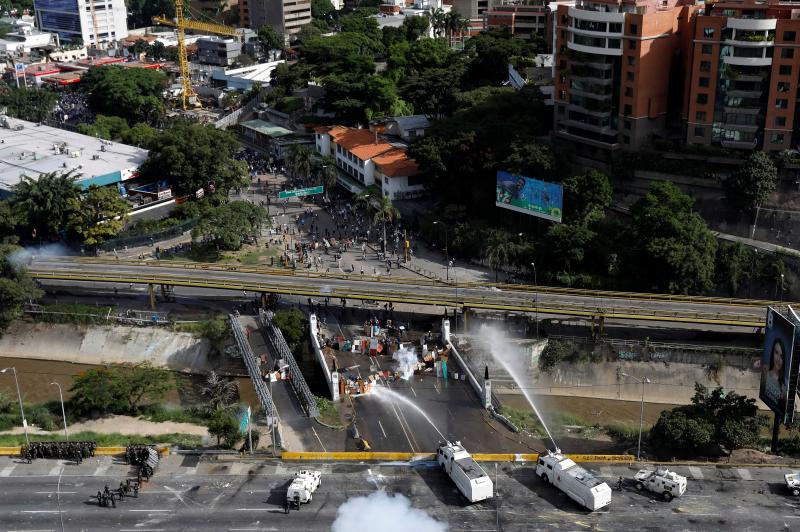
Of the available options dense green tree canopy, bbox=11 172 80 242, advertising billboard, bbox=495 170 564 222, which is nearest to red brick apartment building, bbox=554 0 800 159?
advertising billboard, bbox=495 170 564 222

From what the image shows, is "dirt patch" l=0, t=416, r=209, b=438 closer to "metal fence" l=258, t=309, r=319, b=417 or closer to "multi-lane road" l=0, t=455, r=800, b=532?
"metal fence" l=258, t=309, r=319, b=417

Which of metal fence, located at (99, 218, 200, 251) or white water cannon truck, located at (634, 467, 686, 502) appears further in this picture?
metal fence, located at (99, 218, 200, 251)

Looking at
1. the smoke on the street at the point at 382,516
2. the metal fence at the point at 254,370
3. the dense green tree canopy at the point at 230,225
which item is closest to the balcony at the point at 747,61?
the dense green tree canopy at the point at 230,225

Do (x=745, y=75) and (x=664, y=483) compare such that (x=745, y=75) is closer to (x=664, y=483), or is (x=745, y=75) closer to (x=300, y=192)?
(x=664, y=483)

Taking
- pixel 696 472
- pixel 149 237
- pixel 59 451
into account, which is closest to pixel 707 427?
pixel 696 472

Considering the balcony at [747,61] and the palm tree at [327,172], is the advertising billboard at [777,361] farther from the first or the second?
the palm tree at [327,172]

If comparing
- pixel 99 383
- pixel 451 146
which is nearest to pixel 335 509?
pixel 99 383
